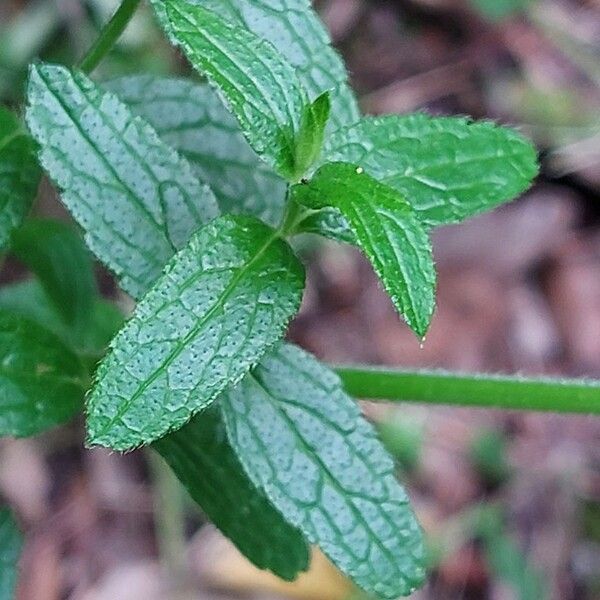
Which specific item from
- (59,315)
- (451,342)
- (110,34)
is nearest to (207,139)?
(110,34)

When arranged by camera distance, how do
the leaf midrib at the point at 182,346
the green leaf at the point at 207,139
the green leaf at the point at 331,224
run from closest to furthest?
the leaf midrib at the point at 182,346, the green leaf at the point at 331,224, the green leaf at the point at 207,139

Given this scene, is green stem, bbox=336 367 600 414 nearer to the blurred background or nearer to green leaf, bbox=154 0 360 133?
green leaf, bbox=154 0 360 133

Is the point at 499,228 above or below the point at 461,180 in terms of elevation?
Result: below

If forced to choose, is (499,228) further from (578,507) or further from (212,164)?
(212,164)

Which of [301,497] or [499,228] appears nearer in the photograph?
[301,497]

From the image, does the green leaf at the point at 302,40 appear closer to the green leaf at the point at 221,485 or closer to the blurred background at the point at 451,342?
the green leaf at the point at 221,485

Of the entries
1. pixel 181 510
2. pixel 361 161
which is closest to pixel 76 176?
pixel 361 161

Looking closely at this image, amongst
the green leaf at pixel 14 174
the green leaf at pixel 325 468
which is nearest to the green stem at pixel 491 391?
the green leaf at pixel 325 468

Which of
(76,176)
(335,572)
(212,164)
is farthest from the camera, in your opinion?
(335,572)

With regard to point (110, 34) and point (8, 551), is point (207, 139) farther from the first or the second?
point (8, 551)
